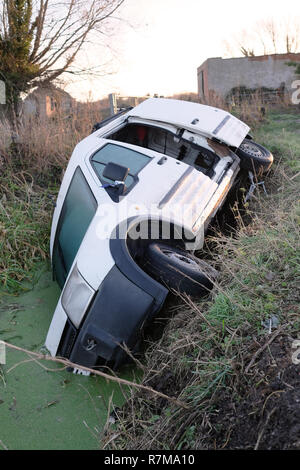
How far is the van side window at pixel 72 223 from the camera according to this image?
11.3ft

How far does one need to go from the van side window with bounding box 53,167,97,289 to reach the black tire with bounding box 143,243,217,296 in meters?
0.60

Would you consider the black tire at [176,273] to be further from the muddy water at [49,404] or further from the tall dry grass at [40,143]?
the tall dry grass at [40,143]

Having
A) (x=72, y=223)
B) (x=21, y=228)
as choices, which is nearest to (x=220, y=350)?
(x=72, y=223)

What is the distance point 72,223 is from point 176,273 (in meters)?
1.12

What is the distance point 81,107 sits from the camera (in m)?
8.95

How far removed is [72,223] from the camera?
3.66m

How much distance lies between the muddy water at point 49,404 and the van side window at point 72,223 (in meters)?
0.69

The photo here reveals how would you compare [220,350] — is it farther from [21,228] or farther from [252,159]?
[21,228]

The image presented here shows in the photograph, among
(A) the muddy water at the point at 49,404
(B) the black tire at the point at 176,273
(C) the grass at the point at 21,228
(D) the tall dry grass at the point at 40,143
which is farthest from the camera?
(D) the tall dry grass at the point at 40,143

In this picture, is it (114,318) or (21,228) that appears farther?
(21,228)

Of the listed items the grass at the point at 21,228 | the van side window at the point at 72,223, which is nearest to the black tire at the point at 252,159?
the van side window at the point at 72,223

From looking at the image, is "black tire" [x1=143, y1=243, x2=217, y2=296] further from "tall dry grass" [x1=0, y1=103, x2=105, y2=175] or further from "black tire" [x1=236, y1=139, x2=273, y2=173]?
"tall dry grass" [x1=0, y1=103, x2=105, y2=175]
